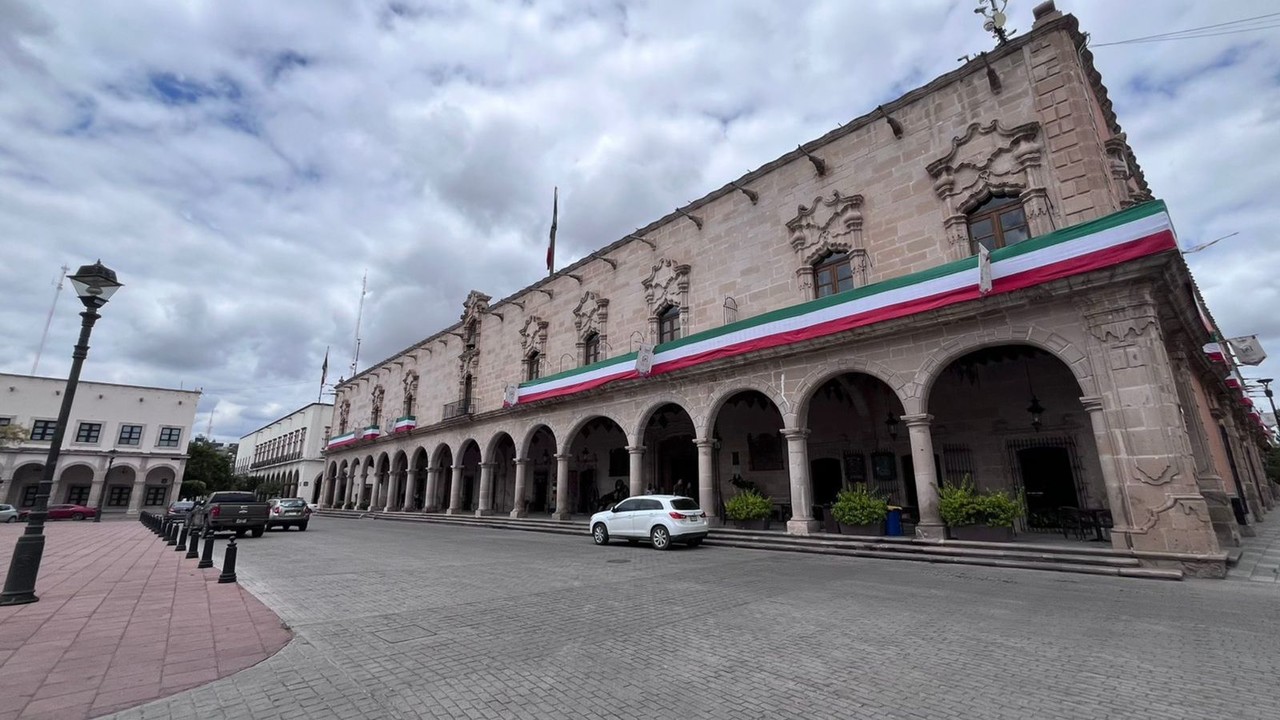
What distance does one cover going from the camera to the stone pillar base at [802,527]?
13.0 m

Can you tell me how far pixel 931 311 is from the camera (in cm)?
1161

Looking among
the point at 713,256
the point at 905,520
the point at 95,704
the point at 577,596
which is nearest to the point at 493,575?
the point at 577,596

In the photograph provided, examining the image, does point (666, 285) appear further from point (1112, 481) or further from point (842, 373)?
point (1112, 481)

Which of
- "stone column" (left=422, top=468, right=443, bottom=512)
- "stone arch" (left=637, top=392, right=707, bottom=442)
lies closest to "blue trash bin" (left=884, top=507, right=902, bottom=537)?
"stone arch" (left=637, top=392, right=707, bottom=442)

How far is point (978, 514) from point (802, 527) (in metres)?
3.81

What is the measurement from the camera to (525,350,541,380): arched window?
25.7 meters

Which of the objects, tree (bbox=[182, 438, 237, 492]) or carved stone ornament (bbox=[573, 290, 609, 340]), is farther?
tree (bbox=[182, 438, 237, 492])

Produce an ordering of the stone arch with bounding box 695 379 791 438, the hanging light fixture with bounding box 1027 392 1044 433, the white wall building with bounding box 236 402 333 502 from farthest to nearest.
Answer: the white wall building with bounding box 236 402 333 502, the stone arch with bounding box 695 379 791 438, the hanging light fixture with bounding box 1027 392 1044 433

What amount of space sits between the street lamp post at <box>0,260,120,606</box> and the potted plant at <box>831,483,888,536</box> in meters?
13.4

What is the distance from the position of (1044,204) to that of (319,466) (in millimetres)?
59988

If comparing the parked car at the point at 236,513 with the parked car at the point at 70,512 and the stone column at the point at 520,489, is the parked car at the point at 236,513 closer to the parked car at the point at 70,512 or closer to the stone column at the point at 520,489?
the stone column at the point at 520,489

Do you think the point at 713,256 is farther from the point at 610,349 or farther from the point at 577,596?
the point at 577,596

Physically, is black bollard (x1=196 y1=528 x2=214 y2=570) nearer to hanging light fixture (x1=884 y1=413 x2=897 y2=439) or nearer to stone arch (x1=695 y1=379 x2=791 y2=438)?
stone arch (x1=695 y1=379 x2=791 y2=438)

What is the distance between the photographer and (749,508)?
14422 mm
